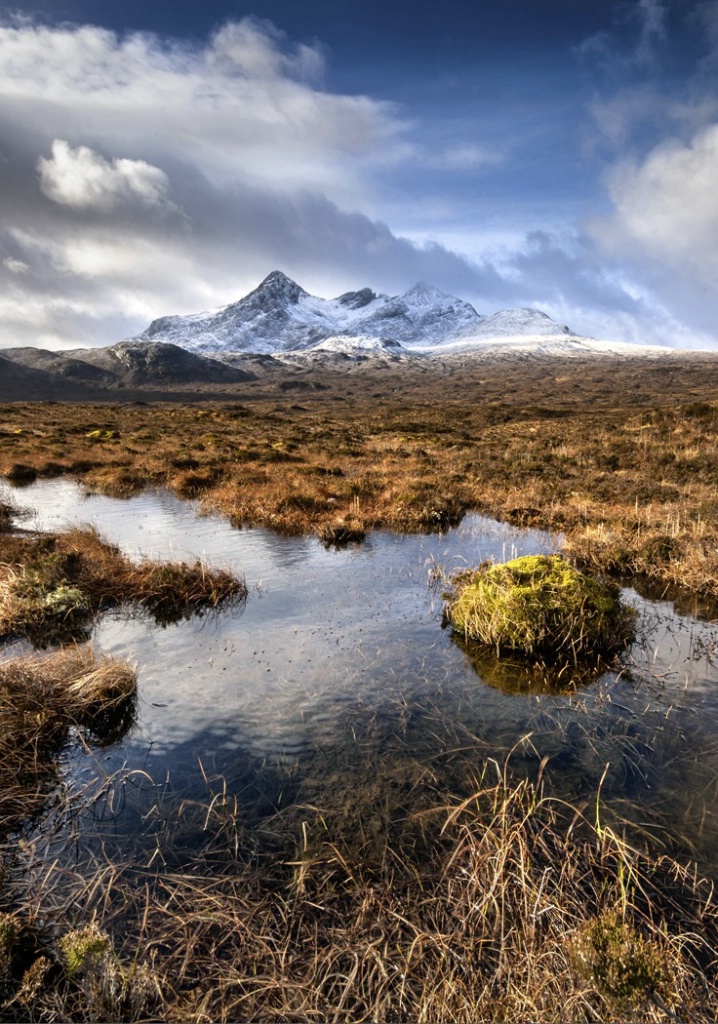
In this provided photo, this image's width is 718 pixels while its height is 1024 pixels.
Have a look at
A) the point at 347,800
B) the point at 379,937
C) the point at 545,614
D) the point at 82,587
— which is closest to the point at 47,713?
the point at 347,800

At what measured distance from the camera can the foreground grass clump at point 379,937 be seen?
3.43 metres

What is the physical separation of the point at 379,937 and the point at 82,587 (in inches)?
374

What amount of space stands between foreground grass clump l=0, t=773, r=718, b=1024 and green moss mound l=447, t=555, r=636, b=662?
4.06m

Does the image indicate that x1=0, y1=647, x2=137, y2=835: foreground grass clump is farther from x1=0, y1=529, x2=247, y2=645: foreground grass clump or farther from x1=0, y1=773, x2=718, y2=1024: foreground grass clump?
x1=0, y1=529, x2=247, y2=645: foreground grass clump

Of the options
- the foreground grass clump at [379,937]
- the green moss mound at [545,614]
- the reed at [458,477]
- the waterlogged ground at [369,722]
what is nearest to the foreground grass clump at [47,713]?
the waterlogged ground at [369,722]

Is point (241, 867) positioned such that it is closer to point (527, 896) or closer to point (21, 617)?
point (527, 896)

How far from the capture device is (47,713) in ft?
22.1

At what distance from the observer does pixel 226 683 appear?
7.90 meters

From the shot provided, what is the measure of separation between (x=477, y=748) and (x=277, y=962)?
3.23 meters

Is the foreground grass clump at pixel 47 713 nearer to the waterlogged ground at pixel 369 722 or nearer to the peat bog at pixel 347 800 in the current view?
the peat bog at pixel 347 800

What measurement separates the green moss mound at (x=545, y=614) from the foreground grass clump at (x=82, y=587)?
203 inches

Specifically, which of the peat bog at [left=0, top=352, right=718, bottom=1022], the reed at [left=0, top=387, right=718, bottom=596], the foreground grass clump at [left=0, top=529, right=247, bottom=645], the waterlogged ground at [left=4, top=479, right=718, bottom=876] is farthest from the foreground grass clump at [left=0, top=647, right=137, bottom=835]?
the reed at [left=0, top=387, right=718, bottom=596]

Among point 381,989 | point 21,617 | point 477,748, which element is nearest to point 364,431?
point 21,617

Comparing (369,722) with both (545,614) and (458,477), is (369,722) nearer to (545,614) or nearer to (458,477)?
(545,614)
